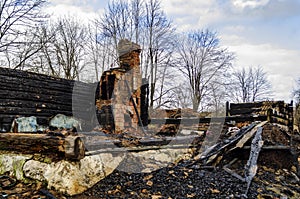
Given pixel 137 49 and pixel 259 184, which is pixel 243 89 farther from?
pixel 259 184

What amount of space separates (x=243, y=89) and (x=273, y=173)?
89.4 ft

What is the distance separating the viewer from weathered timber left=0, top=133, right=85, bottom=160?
3.84m

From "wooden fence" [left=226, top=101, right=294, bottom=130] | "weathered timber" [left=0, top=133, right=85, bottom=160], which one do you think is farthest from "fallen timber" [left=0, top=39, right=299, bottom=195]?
"wooden fence" [left=226, top=101, right=294, bottom=130]

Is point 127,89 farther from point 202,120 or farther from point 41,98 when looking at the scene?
point 202,120

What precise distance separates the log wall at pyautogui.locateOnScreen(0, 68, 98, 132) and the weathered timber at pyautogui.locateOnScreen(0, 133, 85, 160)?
1.88m

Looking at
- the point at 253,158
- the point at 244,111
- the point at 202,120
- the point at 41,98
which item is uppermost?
the point at 41,98

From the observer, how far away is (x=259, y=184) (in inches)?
183

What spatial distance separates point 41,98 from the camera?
7039 millimetres

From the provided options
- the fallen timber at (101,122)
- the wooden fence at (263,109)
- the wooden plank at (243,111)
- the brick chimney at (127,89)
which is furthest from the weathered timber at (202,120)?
the brick chimney at (127,89)

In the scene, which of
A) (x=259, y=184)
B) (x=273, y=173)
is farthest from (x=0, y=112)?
(x=273, y=173)

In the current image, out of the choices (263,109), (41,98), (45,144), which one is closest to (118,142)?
(45,144)

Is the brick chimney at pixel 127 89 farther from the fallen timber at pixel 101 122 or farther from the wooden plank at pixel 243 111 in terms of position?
the wooden plank at pixel 243 111

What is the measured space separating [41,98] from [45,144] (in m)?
3.38

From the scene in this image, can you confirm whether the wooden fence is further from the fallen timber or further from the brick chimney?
the brick chimney
